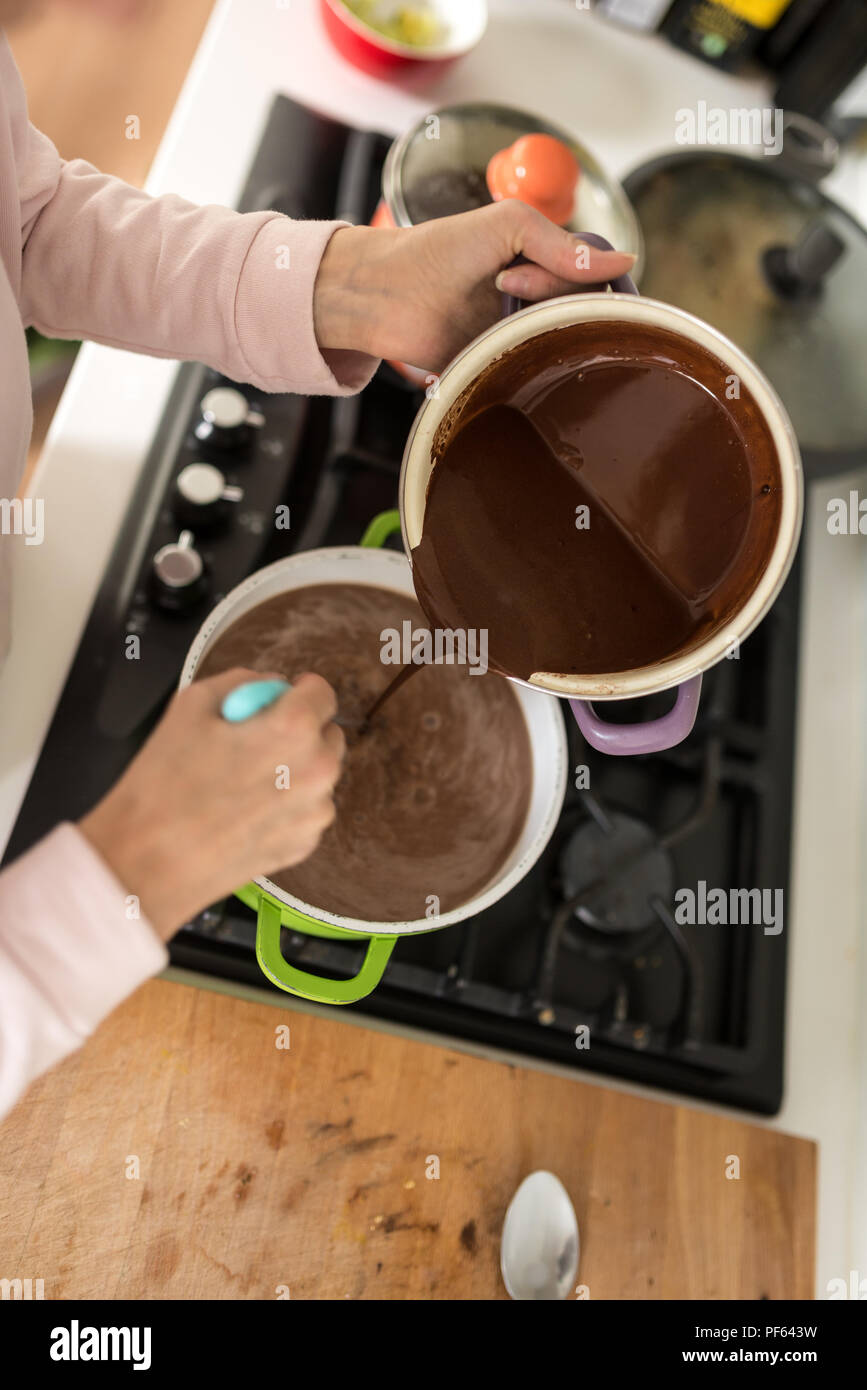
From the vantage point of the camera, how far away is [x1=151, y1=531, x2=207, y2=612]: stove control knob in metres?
0.80

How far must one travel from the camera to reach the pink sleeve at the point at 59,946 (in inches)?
18.3

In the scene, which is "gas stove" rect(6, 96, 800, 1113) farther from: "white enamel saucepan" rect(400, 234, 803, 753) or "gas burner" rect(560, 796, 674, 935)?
"white enamel saucepan" rect(400, 234, 803, 753)

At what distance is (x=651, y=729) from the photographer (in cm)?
58

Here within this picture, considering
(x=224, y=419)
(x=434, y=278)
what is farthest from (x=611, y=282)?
(x=224, y=419)

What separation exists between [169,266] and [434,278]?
0.19 meters

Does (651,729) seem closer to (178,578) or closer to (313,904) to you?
(313,904)

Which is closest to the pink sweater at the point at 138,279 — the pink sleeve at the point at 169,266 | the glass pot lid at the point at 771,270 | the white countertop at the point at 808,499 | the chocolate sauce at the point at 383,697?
the pink sleeve at the point at 169,266

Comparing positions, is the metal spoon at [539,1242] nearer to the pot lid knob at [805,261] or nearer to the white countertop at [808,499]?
the white countertop at [808,499]

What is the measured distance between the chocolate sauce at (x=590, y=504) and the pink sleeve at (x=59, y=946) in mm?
261

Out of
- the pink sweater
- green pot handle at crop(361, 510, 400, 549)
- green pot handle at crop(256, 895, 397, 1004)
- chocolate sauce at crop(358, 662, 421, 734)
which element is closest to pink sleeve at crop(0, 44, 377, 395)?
the pink sweater

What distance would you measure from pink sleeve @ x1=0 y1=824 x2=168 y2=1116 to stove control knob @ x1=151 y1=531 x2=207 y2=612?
361 millimetres

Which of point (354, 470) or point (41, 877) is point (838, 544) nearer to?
point (354, 470)

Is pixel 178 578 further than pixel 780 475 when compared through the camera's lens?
Yes
